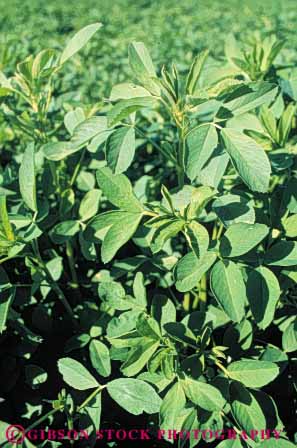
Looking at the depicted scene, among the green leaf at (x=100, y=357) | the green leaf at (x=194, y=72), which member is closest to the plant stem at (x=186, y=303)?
the green leaf at (x=100, y=357)

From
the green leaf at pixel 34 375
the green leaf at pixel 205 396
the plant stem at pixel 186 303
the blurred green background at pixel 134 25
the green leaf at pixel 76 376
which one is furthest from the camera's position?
the blurred green background at pixel 134 25

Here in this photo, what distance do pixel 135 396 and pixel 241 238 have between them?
0.37 metres

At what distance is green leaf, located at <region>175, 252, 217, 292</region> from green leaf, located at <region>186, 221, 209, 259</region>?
0.03 meters

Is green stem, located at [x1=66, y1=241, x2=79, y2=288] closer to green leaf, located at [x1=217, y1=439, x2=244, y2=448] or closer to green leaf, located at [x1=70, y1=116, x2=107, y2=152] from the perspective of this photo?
green leaf, located at [x1=70, y1=116, x2=107, y2=152]

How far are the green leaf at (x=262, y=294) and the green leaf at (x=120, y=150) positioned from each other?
0.33 m

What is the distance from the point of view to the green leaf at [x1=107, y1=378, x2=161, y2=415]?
969 millimetres

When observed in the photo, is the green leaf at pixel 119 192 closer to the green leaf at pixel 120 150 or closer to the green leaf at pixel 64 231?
the green leaf at pixel 120 150

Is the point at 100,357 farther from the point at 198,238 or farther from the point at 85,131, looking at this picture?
the point at 85,131

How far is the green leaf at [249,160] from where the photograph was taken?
0.91 meters

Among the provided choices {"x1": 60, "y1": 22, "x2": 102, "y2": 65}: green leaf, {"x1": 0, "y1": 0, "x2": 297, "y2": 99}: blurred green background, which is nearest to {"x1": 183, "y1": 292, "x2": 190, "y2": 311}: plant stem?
{"x1": 60, "y1": 22, "x2": 102, "y2": 65}: green leaf

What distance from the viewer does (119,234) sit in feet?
3.29

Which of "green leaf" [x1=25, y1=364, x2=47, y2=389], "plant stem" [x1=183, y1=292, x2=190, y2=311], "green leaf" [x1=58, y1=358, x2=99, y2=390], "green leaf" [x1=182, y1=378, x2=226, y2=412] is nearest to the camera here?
"green leaf" [x1=182, y1=378, x2=226, y2=412]

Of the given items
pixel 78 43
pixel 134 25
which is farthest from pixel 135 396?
pixel 134 25

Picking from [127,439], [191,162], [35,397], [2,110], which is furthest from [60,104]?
[127,439]
